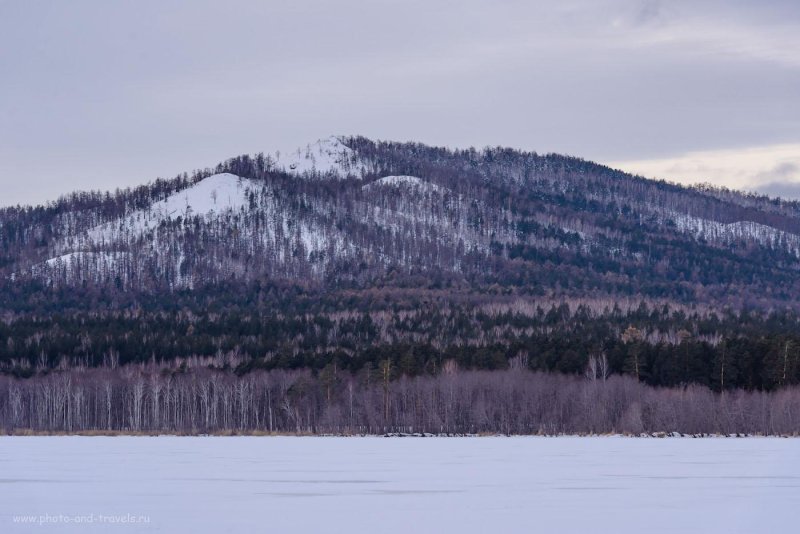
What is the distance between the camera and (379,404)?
13275 cm

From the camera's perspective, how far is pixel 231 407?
14425 centimetres
